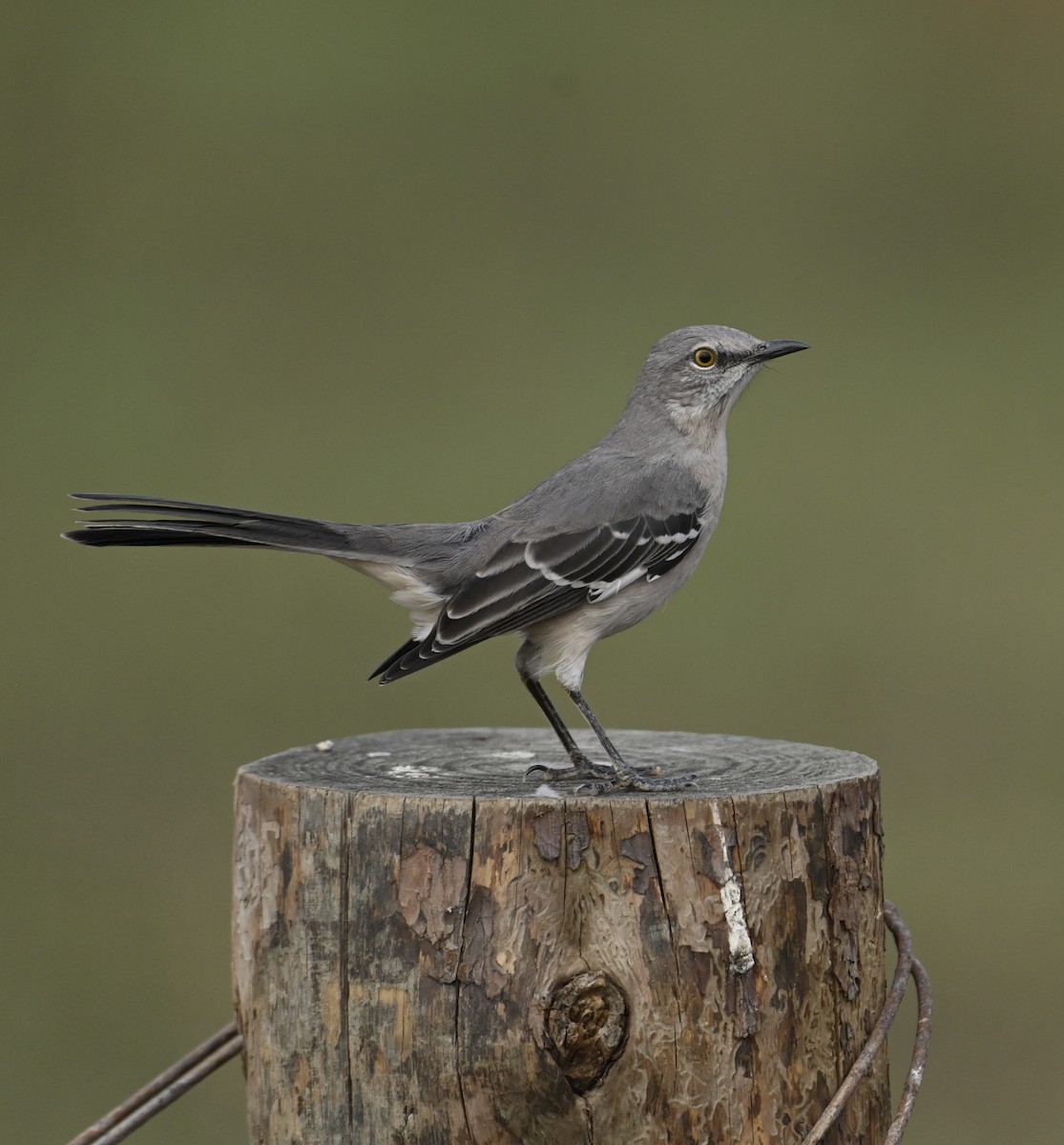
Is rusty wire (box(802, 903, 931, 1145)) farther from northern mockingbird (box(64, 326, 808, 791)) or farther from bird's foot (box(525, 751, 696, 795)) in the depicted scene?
northern mockingbird (box(64, 326, 808, 791))

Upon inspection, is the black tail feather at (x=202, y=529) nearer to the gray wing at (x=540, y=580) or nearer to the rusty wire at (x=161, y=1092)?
the gray wing at (x=540, y=580)

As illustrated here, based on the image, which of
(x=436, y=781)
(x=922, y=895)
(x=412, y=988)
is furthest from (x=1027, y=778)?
(x=412, y=988)

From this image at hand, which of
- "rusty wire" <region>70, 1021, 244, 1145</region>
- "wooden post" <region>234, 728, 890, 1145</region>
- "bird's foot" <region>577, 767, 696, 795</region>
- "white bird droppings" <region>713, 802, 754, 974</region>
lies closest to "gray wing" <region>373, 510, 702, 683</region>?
"bird's foot" <region>577, 767, 696, 795</region>

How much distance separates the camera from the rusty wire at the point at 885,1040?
331 centimetres

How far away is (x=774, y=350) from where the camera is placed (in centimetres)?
497

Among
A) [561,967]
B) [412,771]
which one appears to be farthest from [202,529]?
[561,967]

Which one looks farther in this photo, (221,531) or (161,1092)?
(221,531)

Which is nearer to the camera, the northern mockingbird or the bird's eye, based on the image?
the northern mockingbird

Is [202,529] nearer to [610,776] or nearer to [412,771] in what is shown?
[412,771]

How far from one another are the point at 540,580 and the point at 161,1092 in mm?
1652

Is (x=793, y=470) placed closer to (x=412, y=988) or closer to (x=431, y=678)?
(x=431, y=678)

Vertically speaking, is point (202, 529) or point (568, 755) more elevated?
point (202, 529)

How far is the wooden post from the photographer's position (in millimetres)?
3219

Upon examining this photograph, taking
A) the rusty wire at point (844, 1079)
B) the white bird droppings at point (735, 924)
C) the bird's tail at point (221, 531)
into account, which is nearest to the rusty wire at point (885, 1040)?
the rusty wire at point (844, 1079)
